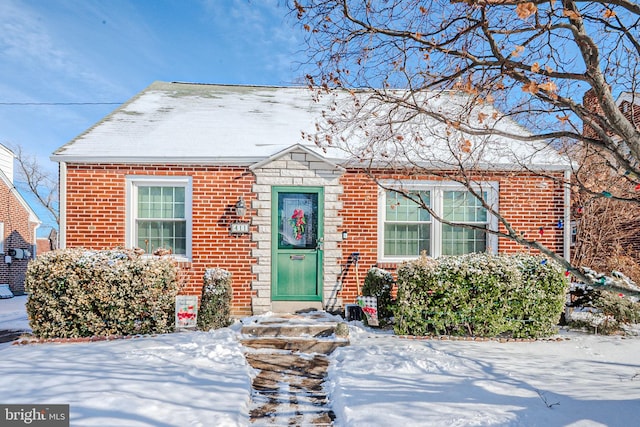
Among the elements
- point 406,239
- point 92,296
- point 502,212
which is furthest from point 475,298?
point 92,296

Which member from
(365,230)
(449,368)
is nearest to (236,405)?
(449,368)

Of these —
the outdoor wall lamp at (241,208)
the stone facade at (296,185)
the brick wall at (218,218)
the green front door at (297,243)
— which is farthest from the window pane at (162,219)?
the green front door at (297,243)

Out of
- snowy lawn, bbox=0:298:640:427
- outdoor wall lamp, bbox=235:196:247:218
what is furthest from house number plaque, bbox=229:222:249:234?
snowy lawn, bbox=0:298:640:427

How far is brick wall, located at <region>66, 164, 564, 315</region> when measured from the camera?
25.6 ft

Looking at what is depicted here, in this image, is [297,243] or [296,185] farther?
[297,243]

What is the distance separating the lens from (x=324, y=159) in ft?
25.9

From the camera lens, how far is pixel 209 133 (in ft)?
28.7

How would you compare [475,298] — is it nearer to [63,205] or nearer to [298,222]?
[298,222]

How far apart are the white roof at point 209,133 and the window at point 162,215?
0.58 m

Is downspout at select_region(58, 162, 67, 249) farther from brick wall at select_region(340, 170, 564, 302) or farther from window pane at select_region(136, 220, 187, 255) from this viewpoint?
brick wall at select_region(340, 170, 564, 302)

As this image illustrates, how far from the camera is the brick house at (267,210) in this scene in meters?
7.82

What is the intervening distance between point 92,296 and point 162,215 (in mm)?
2229

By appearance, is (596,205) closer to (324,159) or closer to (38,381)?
(324,159)

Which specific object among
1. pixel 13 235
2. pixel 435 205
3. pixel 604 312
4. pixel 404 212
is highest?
pixel 435 205
